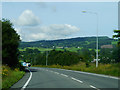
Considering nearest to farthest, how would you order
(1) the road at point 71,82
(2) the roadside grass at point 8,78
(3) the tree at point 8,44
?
(2) the roadside grass at point 8,78 → (1) the road at point 71,82 → (3) the tree at point 8,44

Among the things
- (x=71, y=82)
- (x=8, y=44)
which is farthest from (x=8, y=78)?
(x=8, y=44)

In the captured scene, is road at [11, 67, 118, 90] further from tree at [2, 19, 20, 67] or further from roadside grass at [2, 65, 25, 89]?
tree at [2, 19, 20, 67]

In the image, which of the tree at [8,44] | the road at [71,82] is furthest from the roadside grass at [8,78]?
the tree at [8,44]

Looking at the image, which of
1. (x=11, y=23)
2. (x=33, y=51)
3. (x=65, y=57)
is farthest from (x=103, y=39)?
(x=11, y=23)

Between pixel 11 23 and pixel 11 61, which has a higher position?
pixel 11 23

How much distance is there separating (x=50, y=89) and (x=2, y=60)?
17754 millimetres

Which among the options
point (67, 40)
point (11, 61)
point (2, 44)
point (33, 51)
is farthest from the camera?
point (67, 40)

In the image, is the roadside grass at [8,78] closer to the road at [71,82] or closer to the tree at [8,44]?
the road at [71,82]

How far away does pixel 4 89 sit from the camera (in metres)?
11.3

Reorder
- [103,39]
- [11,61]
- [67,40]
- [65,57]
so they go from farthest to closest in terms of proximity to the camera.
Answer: [67,40] → [103,39] → [65,57] → [11,61]

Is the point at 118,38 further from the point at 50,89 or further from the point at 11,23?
the point at 11,23

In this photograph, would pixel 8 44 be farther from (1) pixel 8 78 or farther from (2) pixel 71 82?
(2) pixel 71 82

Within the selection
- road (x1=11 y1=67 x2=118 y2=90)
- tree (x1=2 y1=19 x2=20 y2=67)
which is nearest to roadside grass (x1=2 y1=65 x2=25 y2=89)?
road (x1=11 y1=67 x2=118 y2=90)

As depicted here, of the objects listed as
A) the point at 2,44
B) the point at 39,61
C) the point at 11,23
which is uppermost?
the point at 11,23
